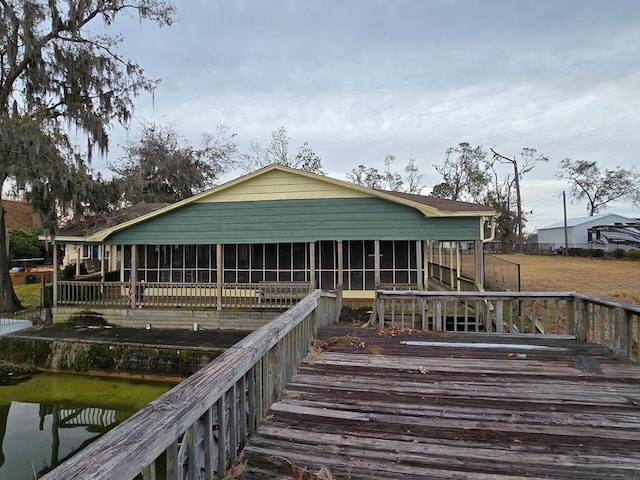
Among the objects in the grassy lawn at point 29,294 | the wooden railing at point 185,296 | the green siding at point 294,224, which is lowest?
the grassy lawn at point 29,294

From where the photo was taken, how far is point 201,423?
5.57 feet

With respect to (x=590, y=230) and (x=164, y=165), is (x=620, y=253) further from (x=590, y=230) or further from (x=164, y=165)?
(x=164, y=165)

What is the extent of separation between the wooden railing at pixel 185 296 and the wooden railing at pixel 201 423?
26.5ft

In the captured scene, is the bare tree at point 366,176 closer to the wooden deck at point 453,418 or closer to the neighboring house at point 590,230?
the neighboring house at point 590,230

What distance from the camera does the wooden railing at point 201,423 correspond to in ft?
3.46

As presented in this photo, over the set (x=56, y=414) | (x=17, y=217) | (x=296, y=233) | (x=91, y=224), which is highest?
(x=17, y=217)

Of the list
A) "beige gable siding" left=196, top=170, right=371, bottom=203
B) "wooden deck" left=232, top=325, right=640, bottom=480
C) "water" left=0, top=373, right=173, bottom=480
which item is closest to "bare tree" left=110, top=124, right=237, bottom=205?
"beige gable siding" left=196, top=170, right=371, bottom=203

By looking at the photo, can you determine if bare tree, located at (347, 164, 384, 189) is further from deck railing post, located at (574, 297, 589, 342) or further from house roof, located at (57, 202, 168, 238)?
deck railing post, located at (574, 297, 589, 342)

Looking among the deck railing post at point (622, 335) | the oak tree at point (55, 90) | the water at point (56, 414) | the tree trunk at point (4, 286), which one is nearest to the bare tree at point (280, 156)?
the oak tree at point (55, 90)

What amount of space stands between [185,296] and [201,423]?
1129cm

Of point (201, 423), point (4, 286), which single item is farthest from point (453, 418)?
point (4, 286)

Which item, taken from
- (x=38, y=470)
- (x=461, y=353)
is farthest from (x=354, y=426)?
(x=38, y=470)

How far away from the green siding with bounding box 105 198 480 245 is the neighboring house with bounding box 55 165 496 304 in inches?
1.2

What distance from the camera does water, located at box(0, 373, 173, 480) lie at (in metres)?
6.15
